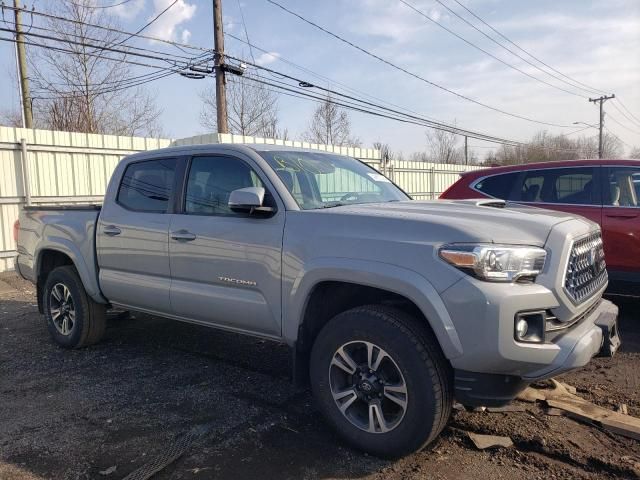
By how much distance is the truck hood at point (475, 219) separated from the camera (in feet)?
9.34

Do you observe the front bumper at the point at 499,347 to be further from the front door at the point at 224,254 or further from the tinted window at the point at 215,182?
the tinted window at the point at 215,182

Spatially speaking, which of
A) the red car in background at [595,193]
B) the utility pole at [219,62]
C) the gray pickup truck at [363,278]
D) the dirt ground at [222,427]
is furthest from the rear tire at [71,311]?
the utility pole at [219,62]

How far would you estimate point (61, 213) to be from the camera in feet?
17.8

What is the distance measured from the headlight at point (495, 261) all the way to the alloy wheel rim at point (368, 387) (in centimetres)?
71

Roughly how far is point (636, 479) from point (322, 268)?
2.09 meters

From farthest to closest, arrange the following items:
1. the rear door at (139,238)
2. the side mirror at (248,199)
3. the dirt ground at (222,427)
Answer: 1. the rear door at (139,238)
2. the side mirror at (248,199)
3. the dirt ground at (222,427)

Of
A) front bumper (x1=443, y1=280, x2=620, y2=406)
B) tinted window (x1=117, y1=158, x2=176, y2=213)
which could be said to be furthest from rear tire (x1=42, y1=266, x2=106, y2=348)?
front bumper (x1=443, y1=280, x2=620, y2=406)


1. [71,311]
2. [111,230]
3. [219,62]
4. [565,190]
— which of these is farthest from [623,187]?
[219,62]

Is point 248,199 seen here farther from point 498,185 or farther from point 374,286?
point 498,185

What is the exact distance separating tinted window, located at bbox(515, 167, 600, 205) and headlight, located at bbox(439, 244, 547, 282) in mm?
3787

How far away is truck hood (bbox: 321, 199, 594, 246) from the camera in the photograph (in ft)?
9.34

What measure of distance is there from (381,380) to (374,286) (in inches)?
22.6

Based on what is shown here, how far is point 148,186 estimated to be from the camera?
15.6 feet

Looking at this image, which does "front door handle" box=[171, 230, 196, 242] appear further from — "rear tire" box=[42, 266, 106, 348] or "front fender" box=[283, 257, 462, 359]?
"rear tire" box=[42, 266, 106, 348]
